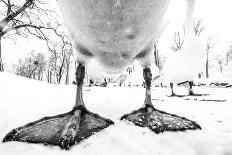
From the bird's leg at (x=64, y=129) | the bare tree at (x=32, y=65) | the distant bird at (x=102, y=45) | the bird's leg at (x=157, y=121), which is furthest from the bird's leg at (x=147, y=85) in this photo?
the bare tree at (x=32, y=65)

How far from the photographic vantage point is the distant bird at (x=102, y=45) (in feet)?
5.85

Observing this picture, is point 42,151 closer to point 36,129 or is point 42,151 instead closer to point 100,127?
point 36,129

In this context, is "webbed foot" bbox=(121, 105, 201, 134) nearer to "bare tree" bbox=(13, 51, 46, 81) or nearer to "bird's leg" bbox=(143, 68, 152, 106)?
"bird's leg" bbox=(143, 68, 152, 106)

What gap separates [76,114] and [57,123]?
0.83ft

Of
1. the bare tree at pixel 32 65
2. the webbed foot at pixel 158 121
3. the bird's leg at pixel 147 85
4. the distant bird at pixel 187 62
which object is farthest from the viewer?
the bare tree at pixel 32 65

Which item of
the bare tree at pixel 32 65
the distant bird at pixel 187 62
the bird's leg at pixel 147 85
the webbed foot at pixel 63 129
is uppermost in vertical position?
the bare tree at pixel 32 65

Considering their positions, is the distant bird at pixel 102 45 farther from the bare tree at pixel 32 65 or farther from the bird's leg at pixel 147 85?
the bare tree at pixel 32 65

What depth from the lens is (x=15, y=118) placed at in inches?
117

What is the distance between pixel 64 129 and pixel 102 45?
989 mm

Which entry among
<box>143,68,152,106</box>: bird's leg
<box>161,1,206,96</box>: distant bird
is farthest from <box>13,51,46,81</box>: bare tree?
<box>143,68,152,106</box>: bird's leg

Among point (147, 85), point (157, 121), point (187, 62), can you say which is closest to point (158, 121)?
point (157, 121)

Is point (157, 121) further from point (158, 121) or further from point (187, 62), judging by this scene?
point (187, 62)

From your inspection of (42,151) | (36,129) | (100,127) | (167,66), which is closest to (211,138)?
(100,127)

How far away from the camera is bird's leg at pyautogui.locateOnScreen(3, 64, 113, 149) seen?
2.04m
